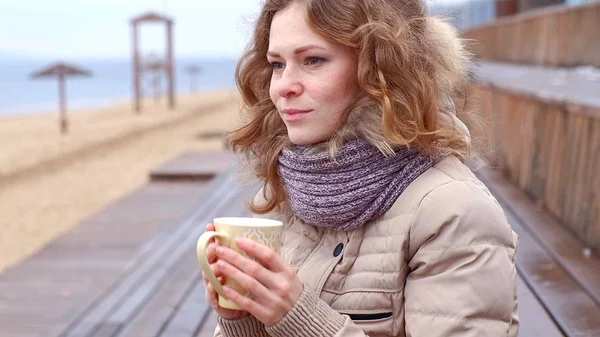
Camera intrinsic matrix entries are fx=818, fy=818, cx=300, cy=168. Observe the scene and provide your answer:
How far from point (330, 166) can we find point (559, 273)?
1.69 meters

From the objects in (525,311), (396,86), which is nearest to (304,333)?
(396,86)

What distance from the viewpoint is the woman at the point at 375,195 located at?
4.23 ft

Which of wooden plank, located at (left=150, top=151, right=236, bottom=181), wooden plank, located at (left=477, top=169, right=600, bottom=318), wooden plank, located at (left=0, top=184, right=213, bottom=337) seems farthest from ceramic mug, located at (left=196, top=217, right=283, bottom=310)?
wooden plank, located at (left=150, top=151, right=236, bottom=181)

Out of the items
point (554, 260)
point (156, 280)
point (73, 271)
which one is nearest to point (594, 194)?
point (554, 260)

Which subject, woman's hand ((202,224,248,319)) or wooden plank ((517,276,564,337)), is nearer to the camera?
woman's hand ((202,224,248,319))

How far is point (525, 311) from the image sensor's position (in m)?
2.35

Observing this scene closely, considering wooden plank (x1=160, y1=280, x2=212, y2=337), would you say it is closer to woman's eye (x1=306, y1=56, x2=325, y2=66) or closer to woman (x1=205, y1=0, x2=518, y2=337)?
woman (x1=205, y1=0, x2=518, y2=337)

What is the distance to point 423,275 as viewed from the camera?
4.38 ft

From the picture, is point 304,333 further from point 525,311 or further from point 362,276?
point 525,311

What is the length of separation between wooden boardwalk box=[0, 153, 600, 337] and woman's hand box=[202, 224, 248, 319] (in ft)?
3.34

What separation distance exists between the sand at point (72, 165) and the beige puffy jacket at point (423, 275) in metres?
0.68

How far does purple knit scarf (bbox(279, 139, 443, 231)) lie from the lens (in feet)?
4.56

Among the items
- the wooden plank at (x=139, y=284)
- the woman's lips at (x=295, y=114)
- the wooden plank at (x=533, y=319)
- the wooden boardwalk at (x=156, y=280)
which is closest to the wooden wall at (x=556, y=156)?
the wooden boardwalk at (x=156, y=280)

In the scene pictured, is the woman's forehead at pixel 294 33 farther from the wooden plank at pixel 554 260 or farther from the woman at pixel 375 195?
the wooden plank at pixel 554 260
